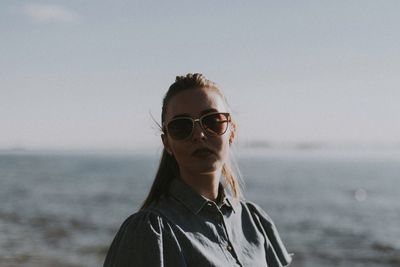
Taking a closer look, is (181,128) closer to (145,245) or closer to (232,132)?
(232,132)

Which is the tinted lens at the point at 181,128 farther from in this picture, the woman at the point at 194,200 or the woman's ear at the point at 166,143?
the woman's ear at the point at 166,143

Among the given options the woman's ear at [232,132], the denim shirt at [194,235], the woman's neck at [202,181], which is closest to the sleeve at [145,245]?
the denim shirt at [194,235]

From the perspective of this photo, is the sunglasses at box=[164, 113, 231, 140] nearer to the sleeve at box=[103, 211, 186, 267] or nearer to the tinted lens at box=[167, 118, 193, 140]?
the tinted lens at box=[167, 118, 193, 140]

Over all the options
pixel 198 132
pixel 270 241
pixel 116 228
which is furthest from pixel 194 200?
pixel 116 228

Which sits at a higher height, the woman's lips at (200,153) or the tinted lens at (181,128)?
the tinted lens at (181,128)

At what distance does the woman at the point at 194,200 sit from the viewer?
7.89 feet

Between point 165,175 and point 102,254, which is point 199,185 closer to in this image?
point 165,175

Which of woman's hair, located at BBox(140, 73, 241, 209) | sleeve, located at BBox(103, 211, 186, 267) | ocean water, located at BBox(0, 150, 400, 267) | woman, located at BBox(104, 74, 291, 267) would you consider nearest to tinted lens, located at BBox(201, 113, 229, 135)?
woman, located at BBox(104, 74, 291, 267)

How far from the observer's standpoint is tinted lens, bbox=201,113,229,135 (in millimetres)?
2652

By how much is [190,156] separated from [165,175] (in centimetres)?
22

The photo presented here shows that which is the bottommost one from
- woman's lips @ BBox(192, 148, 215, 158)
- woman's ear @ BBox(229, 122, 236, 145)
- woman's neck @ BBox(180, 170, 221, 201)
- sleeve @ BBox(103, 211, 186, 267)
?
sleeve @ BBox(103, 211, 186, 267)

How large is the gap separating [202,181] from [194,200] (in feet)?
0.42

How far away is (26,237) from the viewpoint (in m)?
17.3

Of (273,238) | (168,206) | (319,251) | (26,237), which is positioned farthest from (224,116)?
(26,237)
